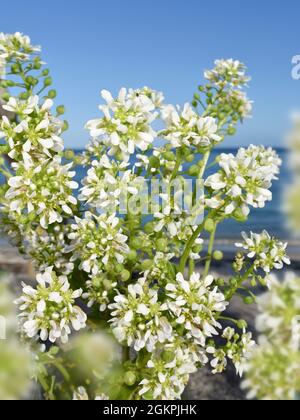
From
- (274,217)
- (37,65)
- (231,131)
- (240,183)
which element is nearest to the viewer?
(240,183)

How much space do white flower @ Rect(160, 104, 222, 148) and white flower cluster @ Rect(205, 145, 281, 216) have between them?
48 millimetres

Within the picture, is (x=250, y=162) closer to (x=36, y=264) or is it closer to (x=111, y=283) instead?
(x=111, y=283)

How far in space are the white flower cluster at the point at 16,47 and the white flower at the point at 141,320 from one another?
0.52 m

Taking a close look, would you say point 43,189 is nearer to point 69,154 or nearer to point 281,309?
point 69,154

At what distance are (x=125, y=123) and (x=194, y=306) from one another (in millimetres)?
251

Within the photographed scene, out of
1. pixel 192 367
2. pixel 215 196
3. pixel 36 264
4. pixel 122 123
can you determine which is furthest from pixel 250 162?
pixel 36 264

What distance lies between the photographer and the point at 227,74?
3.73 ft

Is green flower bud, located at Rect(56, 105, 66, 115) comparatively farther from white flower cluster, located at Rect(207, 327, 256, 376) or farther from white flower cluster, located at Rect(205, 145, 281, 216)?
white flower cluster, located at Rect(207, 327, 256, 376)

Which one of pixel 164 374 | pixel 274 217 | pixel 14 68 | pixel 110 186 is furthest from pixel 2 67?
pixel 274 217

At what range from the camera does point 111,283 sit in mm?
757

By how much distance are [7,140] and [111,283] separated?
0.83ft

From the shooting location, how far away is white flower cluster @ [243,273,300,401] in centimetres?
43

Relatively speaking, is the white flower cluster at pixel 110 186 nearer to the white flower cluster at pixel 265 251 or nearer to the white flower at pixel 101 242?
the white flower at pixel 101 242
